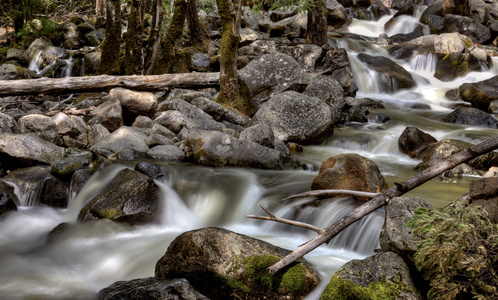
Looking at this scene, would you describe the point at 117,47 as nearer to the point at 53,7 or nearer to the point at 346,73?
the point at 346,73

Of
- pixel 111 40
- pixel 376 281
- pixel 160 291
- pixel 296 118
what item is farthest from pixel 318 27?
pixel 160 291

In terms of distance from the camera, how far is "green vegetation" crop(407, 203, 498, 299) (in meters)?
2.54

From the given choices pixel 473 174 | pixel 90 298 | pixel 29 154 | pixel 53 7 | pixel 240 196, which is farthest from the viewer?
pixel 53 7

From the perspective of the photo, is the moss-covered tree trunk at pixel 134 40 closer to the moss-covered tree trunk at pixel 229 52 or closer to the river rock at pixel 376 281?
the moss-covered tree trunk at pixel 229 52

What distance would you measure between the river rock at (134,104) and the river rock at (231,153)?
89.7 inches

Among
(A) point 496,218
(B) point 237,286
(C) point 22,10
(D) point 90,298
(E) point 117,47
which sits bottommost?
(D) point 90,298

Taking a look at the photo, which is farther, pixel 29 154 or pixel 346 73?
pixel 346 73

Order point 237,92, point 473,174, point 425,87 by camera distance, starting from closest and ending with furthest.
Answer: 1. point 473,174
2. point 237,92
3. point 425,87

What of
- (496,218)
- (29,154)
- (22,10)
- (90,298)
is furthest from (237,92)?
(22,10)

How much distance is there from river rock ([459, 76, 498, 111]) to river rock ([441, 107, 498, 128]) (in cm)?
→ 157

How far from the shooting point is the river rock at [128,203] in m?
5.52

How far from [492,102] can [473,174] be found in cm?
629

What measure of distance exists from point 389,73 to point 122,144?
466 inches

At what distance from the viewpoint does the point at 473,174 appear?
24.1 ft
